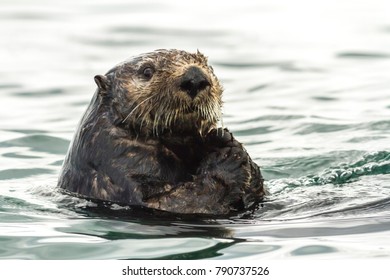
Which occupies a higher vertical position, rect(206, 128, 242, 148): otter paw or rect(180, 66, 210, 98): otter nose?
rect(180, 66, 210, 98): otter nose

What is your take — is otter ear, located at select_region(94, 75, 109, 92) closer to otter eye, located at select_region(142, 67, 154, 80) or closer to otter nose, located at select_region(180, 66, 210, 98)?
otter eye, located at select_region(142, 67, 154, 80)

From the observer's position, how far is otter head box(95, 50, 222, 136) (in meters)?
6.92

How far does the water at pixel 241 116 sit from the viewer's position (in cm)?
670


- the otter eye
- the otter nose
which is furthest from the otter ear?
the otter nose

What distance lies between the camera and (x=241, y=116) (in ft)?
39.1

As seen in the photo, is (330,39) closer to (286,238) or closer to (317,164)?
(317,164)

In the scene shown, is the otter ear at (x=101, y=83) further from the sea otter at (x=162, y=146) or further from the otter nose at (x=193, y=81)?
the otter nose at (x=193, y=81)

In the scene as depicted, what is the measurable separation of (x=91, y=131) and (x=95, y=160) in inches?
8.9

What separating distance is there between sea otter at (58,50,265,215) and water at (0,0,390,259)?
0.53ft

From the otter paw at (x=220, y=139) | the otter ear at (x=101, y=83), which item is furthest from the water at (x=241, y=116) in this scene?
the otter ear at (x=101, y=83)

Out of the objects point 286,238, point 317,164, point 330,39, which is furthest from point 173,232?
point 330,39

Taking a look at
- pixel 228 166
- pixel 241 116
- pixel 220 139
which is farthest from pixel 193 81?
pixel 241 116

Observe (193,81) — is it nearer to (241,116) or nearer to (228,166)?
(228,166)

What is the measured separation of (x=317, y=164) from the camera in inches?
377
